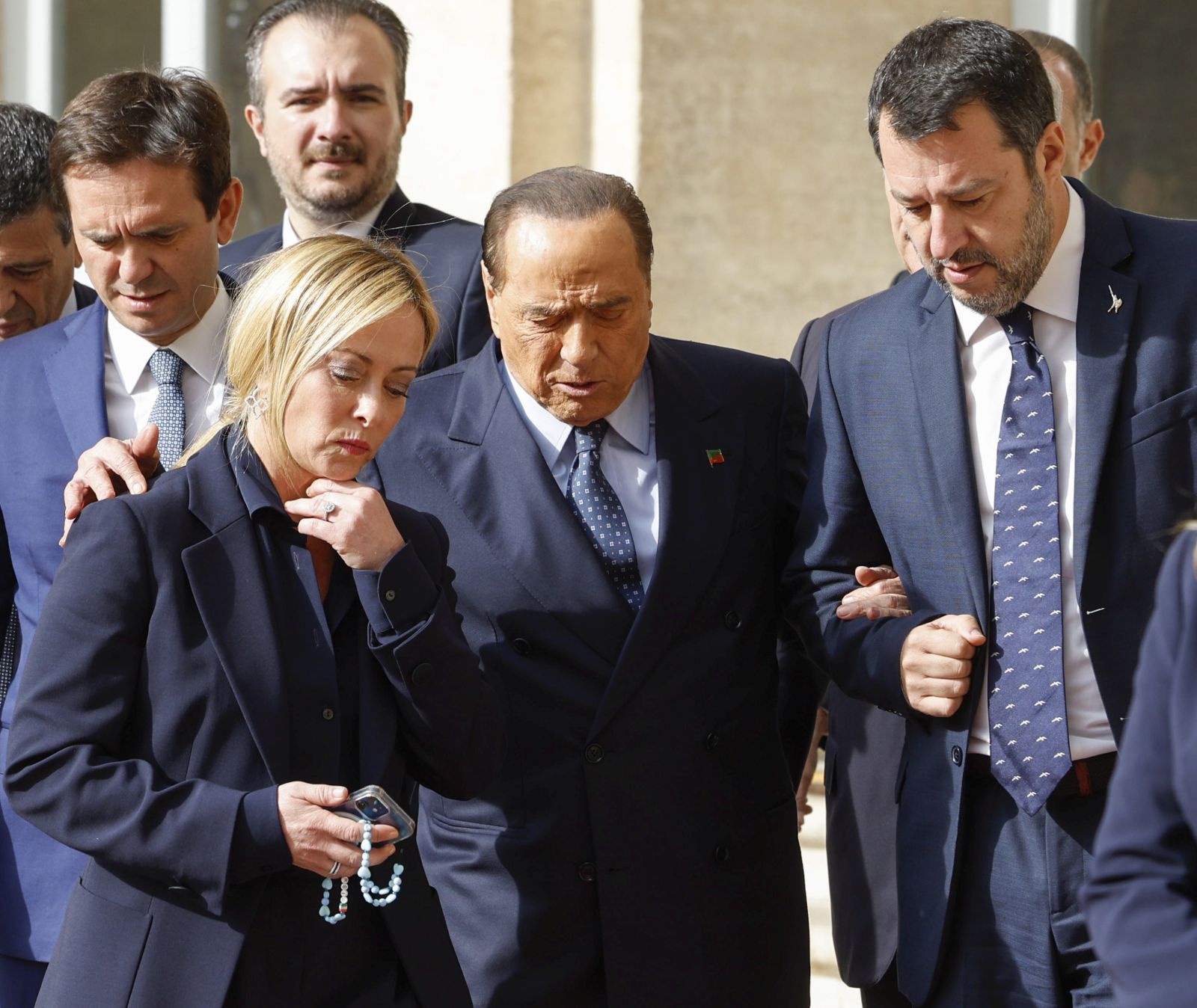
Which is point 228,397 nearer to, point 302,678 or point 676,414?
point 302,678

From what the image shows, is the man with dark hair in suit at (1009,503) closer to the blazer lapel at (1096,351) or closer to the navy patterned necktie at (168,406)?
the blazer lapel at (1096,351)

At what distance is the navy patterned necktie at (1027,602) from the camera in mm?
2545

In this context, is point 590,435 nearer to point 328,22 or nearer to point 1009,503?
point 1009,503

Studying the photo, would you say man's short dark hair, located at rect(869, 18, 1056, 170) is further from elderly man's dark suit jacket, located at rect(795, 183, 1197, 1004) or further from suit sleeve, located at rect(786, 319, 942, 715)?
suit sleeve, located at rect(786, 319, 942, 715)

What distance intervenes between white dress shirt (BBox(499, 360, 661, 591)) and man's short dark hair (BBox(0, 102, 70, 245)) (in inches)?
41.2

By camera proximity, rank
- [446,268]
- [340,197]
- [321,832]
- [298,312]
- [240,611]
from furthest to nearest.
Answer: [340,197] < [446,268] < [298,312] < [240,611] < [321,832]

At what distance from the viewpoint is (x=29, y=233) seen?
3381mm

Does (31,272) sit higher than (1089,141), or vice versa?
(1089,141)

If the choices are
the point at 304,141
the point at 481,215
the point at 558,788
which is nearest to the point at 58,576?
the point at 558,788

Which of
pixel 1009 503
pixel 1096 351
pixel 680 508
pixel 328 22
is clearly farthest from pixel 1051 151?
pixel 328 22

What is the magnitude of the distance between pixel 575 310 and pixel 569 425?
223 millimetres

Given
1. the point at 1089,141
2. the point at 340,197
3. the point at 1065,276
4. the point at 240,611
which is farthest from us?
the point at 1089,141

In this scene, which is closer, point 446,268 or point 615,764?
point 615,764

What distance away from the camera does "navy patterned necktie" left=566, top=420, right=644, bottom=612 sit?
2930 mm
